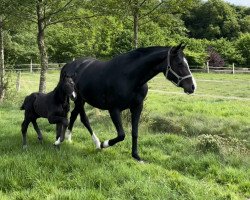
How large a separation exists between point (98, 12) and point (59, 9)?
4.49ft

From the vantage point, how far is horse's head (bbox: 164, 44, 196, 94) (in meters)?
6.27

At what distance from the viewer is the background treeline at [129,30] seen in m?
11.9

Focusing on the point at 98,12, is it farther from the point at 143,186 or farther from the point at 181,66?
the point at 143,186

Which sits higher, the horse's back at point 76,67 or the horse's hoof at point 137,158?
the horse's back at point 76,67

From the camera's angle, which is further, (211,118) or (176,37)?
(176,37)

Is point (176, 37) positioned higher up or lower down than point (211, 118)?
higher up

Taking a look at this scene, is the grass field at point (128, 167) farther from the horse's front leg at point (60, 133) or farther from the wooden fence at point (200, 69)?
the wooden fence at point (200, 69)

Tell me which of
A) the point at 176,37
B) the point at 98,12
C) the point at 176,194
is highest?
the point at 176,37

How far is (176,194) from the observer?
5.00 m

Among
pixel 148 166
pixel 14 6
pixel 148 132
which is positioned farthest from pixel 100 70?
pixel 14 6

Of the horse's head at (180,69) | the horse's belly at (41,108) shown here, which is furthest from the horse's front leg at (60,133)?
the horse's head at (180,69)

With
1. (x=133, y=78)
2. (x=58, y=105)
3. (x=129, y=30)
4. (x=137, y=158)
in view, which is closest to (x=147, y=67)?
(x=133, y=78)

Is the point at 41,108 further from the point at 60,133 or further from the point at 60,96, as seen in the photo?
the point at 60,133

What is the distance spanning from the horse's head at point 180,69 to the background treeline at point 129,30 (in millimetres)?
5176
